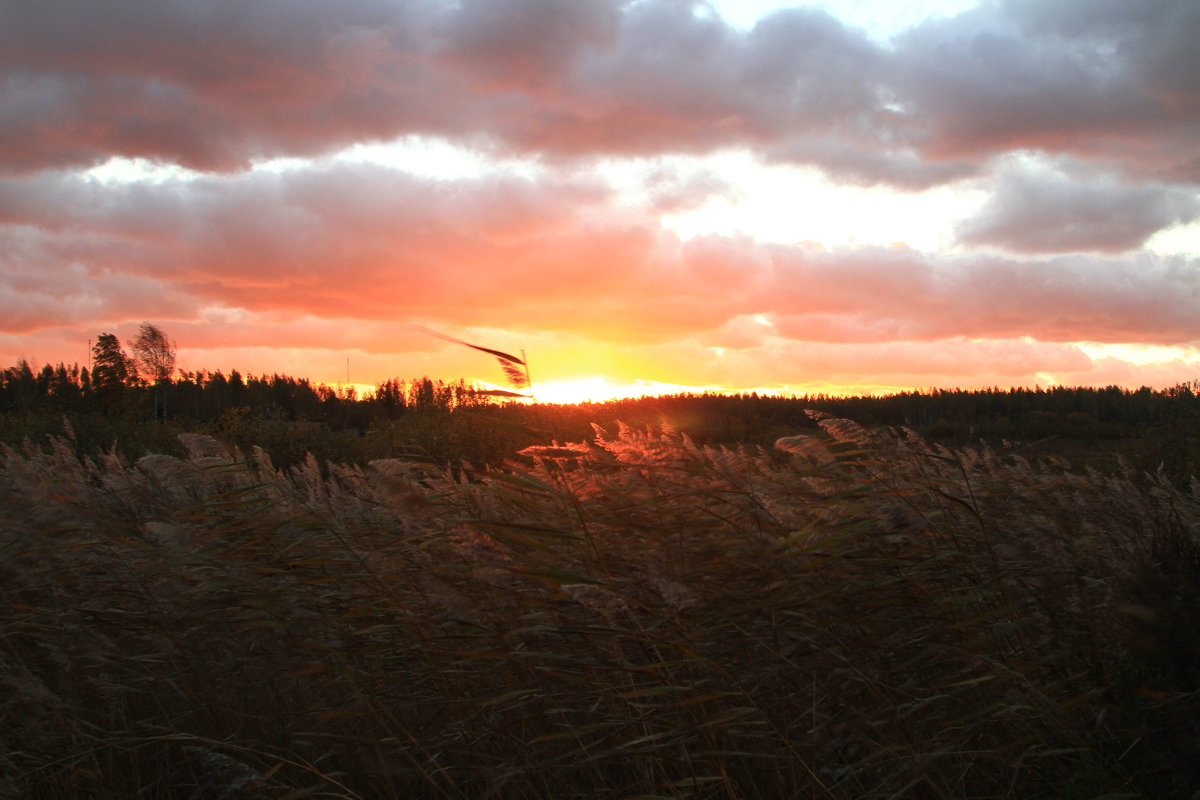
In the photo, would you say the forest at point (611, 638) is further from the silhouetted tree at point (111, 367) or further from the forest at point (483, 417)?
the silhouetted tree at point (111, 367)

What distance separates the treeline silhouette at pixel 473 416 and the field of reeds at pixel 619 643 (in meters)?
0.63

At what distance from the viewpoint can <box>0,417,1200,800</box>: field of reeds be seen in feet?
9.77

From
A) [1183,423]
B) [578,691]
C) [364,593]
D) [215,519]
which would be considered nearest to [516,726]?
[578,691]

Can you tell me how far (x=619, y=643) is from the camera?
3.35 m

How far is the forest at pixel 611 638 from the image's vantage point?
298 centimetres

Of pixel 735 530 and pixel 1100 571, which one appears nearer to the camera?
pixel 735 530

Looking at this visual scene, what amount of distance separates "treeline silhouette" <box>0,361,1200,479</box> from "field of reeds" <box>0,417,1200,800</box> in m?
0.63

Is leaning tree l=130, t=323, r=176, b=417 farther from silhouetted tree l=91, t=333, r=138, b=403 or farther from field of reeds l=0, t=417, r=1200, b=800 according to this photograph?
field of reeds l=0, t=417, r=1200, b=800

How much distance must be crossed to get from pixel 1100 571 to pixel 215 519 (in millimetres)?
4886

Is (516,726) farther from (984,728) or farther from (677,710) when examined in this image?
(984,728)

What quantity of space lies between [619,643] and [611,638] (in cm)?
Answer: 7

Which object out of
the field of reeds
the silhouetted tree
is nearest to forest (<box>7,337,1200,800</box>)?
the field of reeds

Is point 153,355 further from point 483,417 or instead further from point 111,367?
point 483,417

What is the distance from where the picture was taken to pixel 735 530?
12.5 ft
